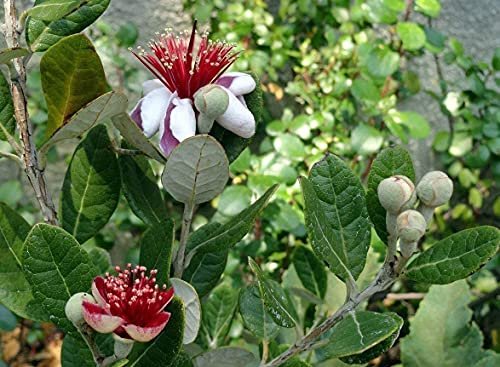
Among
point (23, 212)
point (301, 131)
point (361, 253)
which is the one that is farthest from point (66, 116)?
point (23, 212)

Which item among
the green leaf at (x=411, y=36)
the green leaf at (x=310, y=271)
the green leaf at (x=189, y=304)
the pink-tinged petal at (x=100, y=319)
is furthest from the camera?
the green leaf at (x=411, y=36)

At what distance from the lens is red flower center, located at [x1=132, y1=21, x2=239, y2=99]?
25.2 inches

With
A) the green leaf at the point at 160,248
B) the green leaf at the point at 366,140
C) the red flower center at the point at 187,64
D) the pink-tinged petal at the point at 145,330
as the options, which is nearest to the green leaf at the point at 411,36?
the green leaf at the point at 366,140

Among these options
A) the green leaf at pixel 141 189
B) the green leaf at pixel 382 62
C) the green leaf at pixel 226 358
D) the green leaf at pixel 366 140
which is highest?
the green leaf at pixel 141 189

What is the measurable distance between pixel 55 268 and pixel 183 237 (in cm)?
12

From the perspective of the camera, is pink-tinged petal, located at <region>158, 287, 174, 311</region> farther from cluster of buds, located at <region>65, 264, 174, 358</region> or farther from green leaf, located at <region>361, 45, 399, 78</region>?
green leaf, located at <region>361, 45, 399, 78</region>

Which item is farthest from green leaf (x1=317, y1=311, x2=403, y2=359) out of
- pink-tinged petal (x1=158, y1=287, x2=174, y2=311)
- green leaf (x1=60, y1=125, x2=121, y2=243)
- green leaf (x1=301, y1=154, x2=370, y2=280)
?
green leaf (x1=60, y1=125, x2=121, y2=243)

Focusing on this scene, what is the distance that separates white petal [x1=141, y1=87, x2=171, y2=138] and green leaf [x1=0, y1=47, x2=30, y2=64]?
0.36ft

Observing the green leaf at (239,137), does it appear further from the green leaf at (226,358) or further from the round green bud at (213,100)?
the green leaf at (226,358)

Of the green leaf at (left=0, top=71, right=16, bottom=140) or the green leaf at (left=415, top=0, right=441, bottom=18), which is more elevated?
the green leaf at (left=0, top=71, right=16, bottom=140)

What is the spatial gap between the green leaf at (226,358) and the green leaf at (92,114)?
0.25 m

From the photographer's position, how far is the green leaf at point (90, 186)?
0.70 m

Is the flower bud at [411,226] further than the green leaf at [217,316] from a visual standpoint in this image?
No

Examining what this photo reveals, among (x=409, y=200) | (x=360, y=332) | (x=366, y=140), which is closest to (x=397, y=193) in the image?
(x=409, y=200)
